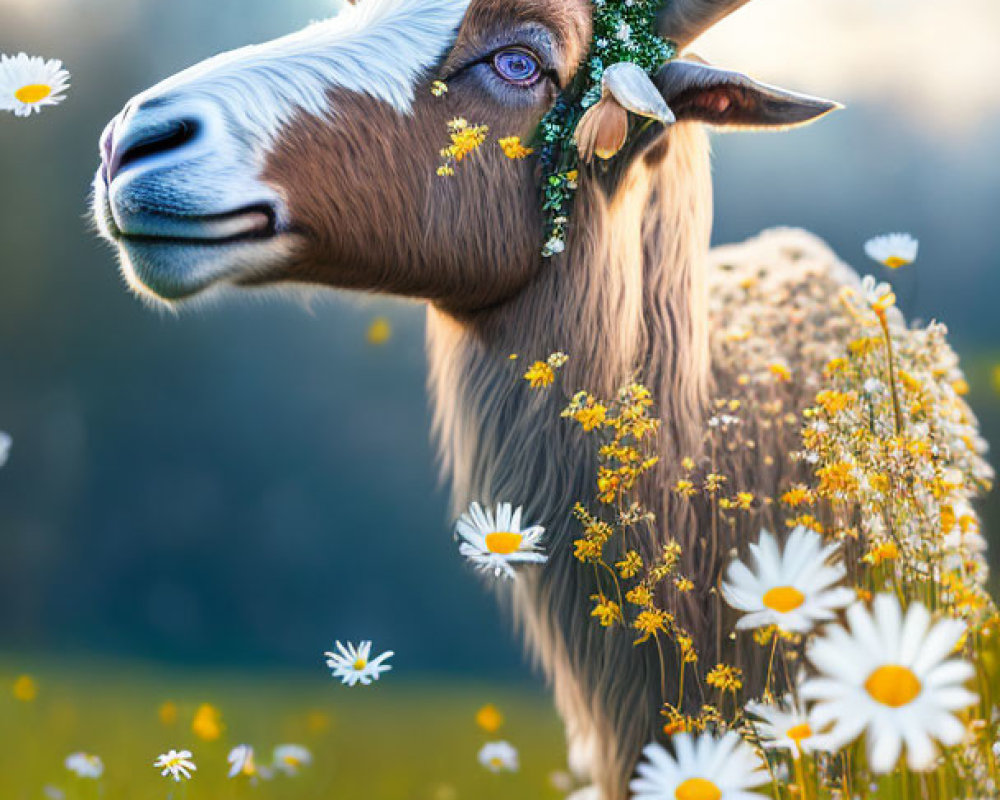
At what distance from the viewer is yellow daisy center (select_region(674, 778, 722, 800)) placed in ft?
4.90

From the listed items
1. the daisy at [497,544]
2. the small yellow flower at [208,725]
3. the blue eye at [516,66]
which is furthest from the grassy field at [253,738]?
the blue eye at [516,66]

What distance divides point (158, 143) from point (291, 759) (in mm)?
1557

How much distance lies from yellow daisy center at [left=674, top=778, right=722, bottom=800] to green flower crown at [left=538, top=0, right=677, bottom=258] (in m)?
1.26

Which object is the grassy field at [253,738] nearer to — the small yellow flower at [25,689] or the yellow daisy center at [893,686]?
the small yellow flower at [25,689]

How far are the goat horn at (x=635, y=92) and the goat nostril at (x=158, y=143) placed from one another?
2.71 feet

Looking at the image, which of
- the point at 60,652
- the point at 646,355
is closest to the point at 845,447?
the point at 646,355

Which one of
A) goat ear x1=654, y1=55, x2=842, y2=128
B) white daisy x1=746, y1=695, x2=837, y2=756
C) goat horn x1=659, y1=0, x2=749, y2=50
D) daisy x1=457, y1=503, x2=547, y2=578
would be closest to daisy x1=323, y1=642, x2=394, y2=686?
daisy x1=457, y1=503, x2=547, y2=578

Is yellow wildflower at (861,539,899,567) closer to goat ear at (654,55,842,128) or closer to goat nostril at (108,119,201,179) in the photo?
goat ear at (654,55,842,128)

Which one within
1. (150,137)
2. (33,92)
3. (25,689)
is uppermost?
(33,92)

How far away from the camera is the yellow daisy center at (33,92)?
213 centimetres

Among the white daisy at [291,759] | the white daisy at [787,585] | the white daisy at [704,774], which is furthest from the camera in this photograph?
the white daisy at [291,759]

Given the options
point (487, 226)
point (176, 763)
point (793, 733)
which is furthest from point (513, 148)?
point (176, 763)

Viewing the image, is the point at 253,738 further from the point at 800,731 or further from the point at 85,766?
the point at 800,731

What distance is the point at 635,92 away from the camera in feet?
6.70
